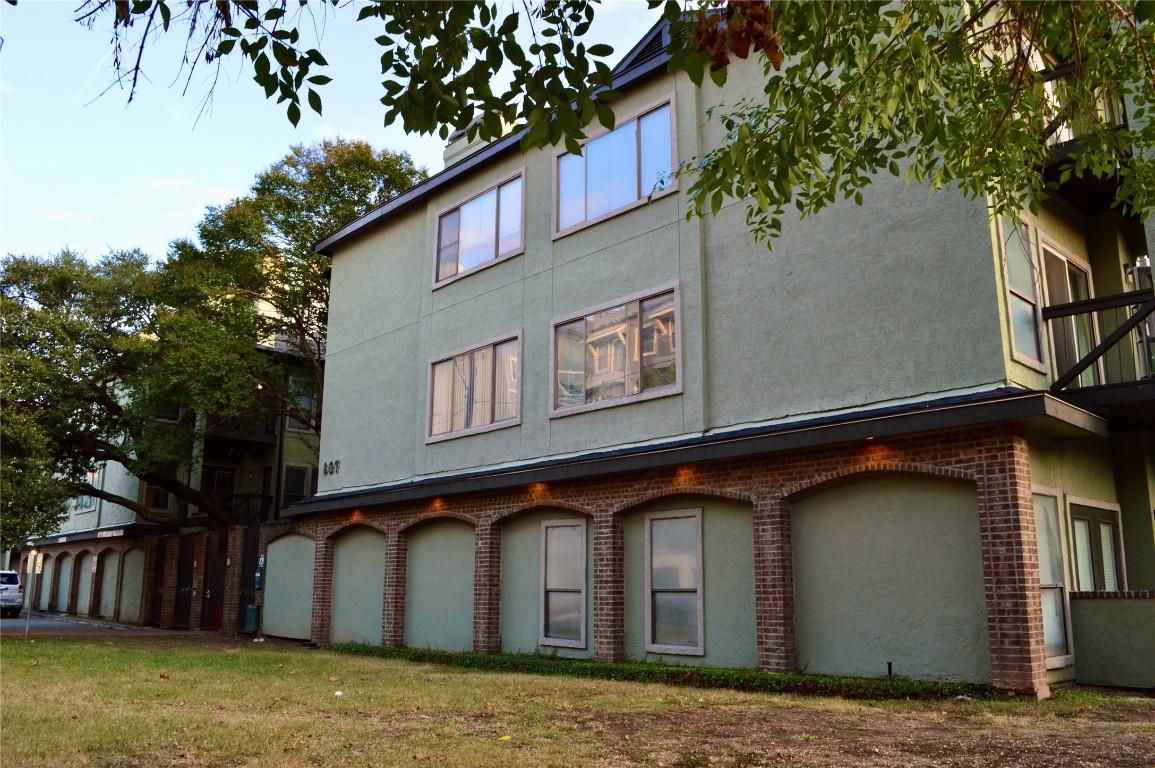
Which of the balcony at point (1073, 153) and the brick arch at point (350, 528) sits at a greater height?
the balcony at point (1073, 153)

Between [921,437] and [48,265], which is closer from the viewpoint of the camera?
[921,437]

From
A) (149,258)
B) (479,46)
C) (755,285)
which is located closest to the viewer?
(479,46)

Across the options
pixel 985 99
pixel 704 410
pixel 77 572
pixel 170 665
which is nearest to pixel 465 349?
pixel 704 410

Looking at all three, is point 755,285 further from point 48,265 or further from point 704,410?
point 48,265

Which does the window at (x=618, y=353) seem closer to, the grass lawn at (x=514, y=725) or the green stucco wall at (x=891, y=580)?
the green stucco wall at (x=891, y=580)

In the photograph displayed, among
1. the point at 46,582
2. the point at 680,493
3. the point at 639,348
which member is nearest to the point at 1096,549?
the point at 680,493

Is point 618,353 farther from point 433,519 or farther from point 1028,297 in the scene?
point 1028,297

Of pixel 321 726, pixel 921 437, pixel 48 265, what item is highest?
pixel 48 265

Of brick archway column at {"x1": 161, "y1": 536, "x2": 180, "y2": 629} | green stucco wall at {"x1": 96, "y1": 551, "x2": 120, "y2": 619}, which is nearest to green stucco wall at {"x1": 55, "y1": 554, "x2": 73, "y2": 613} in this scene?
green stucco wall at {"x1": 96, "y1": 551, "x2": 120, "y2": 619}

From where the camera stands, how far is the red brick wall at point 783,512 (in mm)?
10656

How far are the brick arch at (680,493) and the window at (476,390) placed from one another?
3450 mm

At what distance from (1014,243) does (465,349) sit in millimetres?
10542

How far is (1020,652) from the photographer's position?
10.5 metres

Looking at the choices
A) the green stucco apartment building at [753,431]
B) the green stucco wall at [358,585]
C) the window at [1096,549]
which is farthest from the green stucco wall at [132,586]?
the window at [1096,549]
